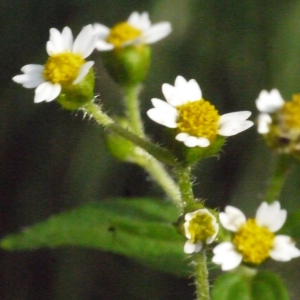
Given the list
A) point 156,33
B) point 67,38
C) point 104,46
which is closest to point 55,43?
point 67,38

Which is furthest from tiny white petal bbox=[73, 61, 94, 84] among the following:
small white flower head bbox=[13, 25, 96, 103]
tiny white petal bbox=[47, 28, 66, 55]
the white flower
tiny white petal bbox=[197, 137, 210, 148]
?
the white flower

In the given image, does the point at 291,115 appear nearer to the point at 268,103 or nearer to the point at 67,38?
the point at 268,103

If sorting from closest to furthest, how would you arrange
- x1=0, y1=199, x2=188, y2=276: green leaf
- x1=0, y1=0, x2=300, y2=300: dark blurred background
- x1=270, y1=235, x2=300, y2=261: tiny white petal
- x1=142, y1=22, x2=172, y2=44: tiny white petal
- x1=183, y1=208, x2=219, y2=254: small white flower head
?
x1=183, y1=208, x2=219, y2=254: small white flower head
x1=270, y1=235, x2=300, y2=261: tiny white petal
x1=0, y1=199, x2=188, y2=276: green leaf
x1=142, y1=22, x2=172, y2=44: tiny white petal
x1=0, y1=0, x2=300, y2=300: dark blurred background

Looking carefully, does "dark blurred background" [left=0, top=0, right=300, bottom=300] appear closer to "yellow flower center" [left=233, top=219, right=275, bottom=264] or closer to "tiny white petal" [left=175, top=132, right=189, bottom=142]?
"yellow flower center" [left=233, top=219, right=275, bottom=264]

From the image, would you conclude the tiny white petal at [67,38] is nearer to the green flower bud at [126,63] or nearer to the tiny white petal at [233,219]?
the green flower bud at [126,63]

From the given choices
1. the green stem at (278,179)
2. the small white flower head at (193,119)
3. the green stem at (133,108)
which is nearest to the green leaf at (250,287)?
the green stem at (278,179)

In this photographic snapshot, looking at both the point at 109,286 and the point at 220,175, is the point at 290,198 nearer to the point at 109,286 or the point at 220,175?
the point at 220,175

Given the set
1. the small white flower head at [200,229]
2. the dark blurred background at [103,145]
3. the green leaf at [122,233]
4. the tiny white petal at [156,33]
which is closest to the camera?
the small white flower head at [200,229]
